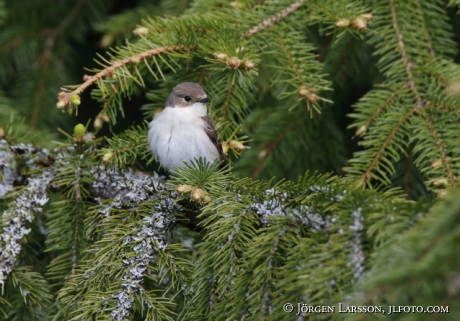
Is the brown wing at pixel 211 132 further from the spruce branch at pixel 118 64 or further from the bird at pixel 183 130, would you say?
the spruce branch at pixel 118 64

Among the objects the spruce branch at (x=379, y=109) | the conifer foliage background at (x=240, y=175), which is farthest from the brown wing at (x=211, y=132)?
the spruce branch at (x=379, y=109)

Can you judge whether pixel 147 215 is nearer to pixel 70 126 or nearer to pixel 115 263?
pixel 115 263

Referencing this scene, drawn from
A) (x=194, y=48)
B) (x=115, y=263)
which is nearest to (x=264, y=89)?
(x=194, y=48)

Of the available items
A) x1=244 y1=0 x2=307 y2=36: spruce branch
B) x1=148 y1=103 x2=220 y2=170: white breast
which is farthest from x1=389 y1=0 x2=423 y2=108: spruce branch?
x1=148 y1=103 x2=220 y2=170: white breast

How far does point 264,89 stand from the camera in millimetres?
3670

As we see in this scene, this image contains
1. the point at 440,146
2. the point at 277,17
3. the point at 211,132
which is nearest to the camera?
the point at 440,146

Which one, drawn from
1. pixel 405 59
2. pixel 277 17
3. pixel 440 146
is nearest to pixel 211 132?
pixel 277 17

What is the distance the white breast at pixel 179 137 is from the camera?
3.40m

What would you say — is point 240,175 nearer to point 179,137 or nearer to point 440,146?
point 179,137

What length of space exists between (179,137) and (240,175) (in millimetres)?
520

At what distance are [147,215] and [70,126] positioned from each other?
8.82 ft

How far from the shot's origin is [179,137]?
11.8 ft

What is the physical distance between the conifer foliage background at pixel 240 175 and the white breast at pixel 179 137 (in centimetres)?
11

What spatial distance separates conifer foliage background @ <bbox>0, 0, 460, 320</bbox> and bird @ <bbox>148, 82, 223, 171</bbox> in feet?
0.29
